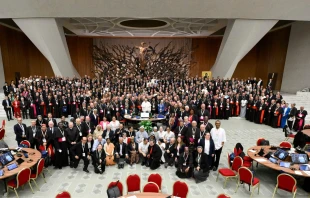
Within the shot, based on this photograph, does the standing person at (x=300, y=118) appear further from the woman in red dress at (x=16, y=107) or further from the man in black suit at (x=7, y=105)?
the man in black suit at (x=7, y=105)

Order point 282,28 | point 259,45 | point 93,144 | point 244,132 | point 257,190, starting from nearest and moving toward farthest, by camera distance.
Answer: point 257,190 < point 93,144 < point 244,132 < point 282,28 < point 259,45

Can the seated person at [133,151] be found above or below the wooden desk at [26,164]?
below

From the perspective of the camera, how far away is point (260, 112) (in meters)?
12.5

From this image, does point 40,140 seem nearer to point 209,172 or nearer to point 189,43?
point 209,172

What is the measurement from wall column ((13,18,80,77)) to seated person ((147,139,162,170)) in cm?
1492

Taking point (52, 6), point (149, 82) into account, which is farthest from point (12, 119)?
point (149, 82)

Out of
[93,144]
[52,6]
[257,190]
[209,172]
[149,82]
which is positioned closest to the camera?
[257,190]

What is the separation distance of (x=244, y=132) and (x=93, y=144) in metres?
7.69

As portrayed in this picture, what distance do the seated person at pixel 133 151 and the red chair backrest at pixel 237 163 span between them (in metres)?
3.15

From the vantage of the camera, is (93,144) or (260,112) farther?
(260,112)

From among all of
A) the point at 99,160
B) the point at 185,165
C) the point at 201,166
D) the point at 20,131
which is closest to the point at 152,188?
the point at 185,165

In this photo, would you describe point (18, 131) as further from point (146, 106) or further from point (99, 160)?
point (146, 106)

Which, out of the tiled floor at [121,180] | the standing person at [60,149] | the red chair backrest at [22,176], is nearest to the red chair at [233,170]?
the tiled floor at [121,180]

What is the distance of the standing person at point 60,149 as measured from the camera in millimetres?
6805
